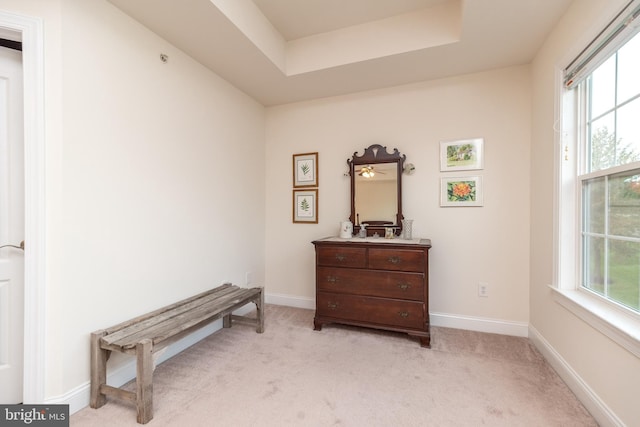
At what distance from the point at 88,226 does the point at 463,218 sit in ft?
9.78

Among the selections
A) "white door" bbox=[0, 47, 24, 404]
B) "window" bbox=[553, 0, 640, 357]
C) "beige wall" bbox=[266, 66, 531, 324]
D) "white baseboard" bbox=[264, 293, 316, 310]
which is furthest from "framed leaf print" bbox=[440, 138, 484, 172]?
"white door" bbox=[0, 47, 24, 404]

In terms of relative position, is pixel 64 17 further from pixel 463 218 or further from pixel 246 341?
pixel 463 218

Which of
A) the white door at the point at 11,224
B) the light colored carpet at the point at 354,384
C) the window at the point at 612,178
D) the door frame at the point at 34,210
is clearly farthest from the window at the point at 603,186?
the white door at the point at 11,224

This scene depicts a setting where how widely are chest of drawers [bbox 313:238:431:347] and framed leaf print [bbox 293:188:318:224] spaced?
2.22ft

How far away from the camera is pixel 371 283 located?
8.27ft

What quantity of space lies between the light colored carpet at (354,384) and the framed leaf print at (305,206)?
4.27ft

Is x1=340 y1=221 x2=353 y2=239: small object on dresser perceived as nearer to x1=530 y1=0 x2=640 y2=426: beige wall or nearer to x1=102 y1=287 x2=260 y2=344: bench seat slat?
x1=102 y1=287 x2=260 y2=344: bench seat slat

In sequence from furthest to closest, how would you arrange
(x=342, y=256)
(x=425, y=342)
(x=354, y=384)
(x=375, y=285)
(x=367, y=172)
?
(x=367, y=172)
(x=342, y=256)
(x=375, y=285)
(x=425, y=342)
(x=354, y=384)

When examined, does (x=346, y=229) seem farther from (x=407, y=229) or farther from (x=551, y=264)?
(x=551, y=264)

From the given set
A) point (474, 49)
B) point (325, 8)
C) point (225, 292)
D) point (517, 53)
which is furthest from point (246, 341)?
point (517, 53)

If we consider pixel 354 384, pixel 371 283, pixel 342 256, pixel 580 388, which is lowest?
pixel 354 384

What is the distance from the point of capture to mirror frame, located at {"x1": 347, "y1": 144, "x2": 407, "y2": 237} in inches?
114

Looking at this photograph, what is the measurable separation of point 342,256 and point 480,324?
4.83ft

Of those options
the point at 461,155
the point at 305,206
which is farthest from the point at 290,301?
the point at 461,155
